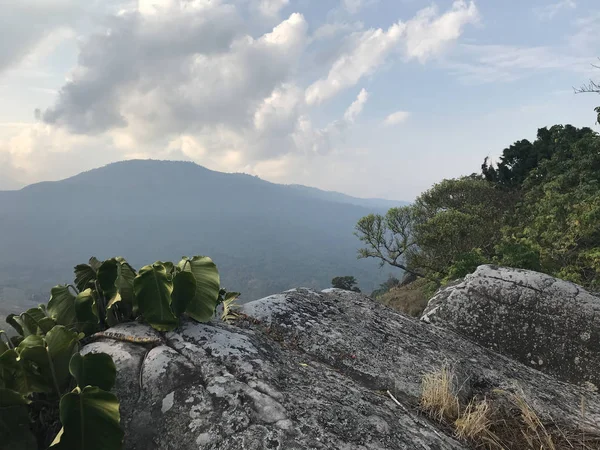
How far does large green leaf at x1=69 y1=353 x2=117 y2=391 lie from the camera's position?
9.16ft

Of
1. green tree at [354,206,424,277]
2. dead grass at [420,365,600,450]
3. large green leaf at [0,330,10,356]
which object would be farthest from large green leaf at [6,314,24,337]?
green tree at [354,206,424,277]

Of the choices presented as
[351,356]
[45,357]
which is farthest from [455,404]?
[45,357]

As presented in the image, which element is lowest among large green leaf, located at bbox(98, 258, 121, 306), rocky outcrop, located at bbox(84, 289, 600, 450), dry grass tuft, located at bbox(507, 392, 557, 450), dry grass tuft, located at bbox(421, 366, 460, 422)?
dry grass tuft, located at bbox(507, 392, 557, 450)

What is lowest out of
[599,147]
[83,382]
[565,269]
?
[565,269]

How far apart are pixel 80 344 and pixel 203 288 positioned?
1190 mm

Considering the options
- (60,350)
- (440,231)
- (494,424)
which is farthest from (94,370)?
(440,231)

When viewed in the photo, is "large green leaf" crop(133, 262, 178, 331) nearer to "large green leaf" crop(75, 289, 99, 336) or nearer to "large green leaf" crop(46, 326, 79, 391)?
"large green leaf" crop(75, 289, 99, 336)

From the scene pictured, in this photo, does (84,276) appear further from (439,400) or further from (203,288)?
(439,400)

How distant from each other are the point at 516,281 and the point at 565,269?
1394 centimetres

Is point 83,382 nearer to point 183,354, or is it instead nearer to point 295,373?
point 183,354

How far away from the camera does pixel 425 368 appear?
15.6 feet

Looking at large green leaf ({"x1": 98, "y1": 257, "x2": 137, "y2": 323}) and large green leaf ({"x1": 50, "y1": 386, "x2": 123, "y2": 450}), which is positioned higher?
large green leaf ({"x1": 98, "y1": 257, "x2": 137, "y2": 323})

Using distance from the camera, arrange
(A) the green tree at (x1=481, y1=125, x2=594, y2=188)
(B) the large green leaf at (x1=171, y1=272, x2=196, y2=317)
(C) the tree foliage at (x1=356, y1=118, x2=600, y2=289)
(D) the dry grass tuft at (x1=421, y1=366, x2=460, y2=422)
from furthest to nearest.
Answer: (A) the green tree at (x1=481, y1=125, x2=594, y2=188) < (C) the tree foliage at (x1=356, y1=118, x2=600, y2=289) < (D) the dry grass tuft at (x1=421, y1=366, x2=460, y2=422) < (B) the large green leaf at (x1=171, y1=272, x2=196, y2=317)

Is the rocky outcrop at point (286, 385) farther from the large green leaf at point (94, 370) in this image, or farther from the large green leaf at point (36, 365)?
the large green leaf at point (36, 365)
